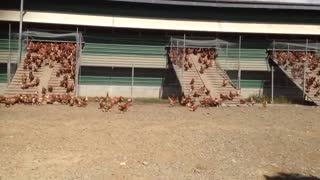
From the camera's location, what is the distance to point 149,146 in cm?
1326

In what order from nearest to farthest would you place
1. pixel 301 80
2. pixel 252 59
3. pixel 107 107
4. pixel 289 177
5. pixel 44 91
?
pixel 289 177 < pixel 107 107 < pixel 44 91 < pixel 301 80 < pixel 252 59

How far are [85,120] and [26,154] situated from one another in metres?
4.19

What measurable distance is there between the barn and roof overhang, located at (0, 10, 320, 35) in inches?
2.1

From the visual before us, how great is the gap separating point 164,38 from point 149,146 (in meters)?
19.2

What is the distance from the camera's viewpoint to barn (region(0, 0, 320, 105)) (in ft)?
98.4

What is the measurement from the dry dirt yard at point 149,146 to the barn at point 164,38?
39.8ft

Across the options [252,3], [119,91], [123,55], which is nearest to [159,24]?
[123,55]

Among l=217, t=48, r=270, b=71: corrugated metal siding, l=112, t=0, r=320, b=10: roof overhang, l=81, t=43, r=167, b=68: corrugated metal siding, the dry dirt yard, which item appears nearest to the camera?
the dry dirt yard

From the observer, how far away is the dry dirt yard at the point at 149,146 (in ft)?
37.6

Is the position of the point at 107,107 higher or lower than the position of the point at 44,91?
lower

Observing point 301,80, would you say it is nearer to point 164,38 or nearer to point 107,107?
point 164,38

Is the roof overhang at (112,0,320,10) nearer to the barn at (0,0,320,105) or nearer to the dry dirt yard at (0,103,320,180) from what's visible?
the barn at (0,0,320,105)

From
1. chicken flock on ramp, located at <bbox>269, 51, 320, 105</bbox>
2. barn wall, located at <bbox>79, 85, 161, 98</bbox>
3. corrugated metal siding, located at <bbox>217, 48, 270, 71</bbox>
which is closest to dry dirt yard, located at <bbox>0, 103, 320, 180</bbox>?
chicken flock on ramp, located at <bbox>269, 51, 320, 105</bbox>

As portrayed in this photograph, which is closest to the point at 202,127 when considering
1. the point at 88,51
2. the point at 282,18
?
the point at 88,51
